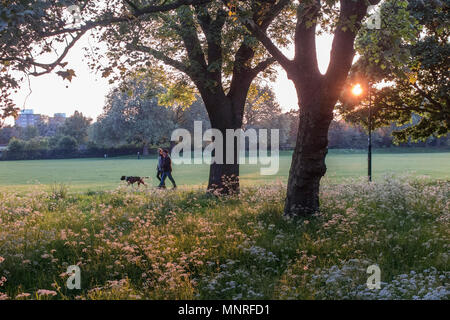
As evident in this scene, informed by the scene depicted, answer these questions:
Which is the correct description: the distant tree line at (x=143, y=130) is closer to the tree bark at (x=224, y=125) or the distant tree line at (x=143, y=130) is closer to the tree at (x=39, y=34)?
the tree bark at (x=224, y=125)

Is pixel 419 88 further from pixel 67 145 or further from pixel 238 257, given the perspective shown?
pixel 67 145

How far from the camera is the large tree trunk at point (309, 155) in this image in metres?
10.0

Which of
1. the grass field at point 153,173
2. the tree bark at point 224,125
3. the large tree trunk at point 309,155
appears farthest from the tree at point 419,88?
the large tree trunk at point 309,155

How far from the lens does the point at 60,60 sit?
809 centimetres

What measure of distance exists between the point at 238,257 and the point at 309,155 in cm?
425

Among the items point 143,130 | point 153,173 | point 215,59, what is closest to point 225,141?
point 215,59

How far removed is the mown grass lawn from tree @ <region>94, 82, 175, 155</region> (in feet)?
218

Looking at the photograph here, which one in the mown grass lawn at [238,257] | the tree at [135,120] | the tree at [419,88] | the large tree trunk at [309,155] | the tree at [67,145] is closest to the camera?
the mown grass lawn at [238,257]

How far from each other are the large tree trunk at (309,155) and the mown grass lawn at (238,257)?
0.50m

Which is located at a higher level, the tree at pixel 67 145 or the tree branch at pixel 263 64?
the tree branch at pixel 263 64

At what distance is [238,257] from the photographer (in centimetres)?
697
